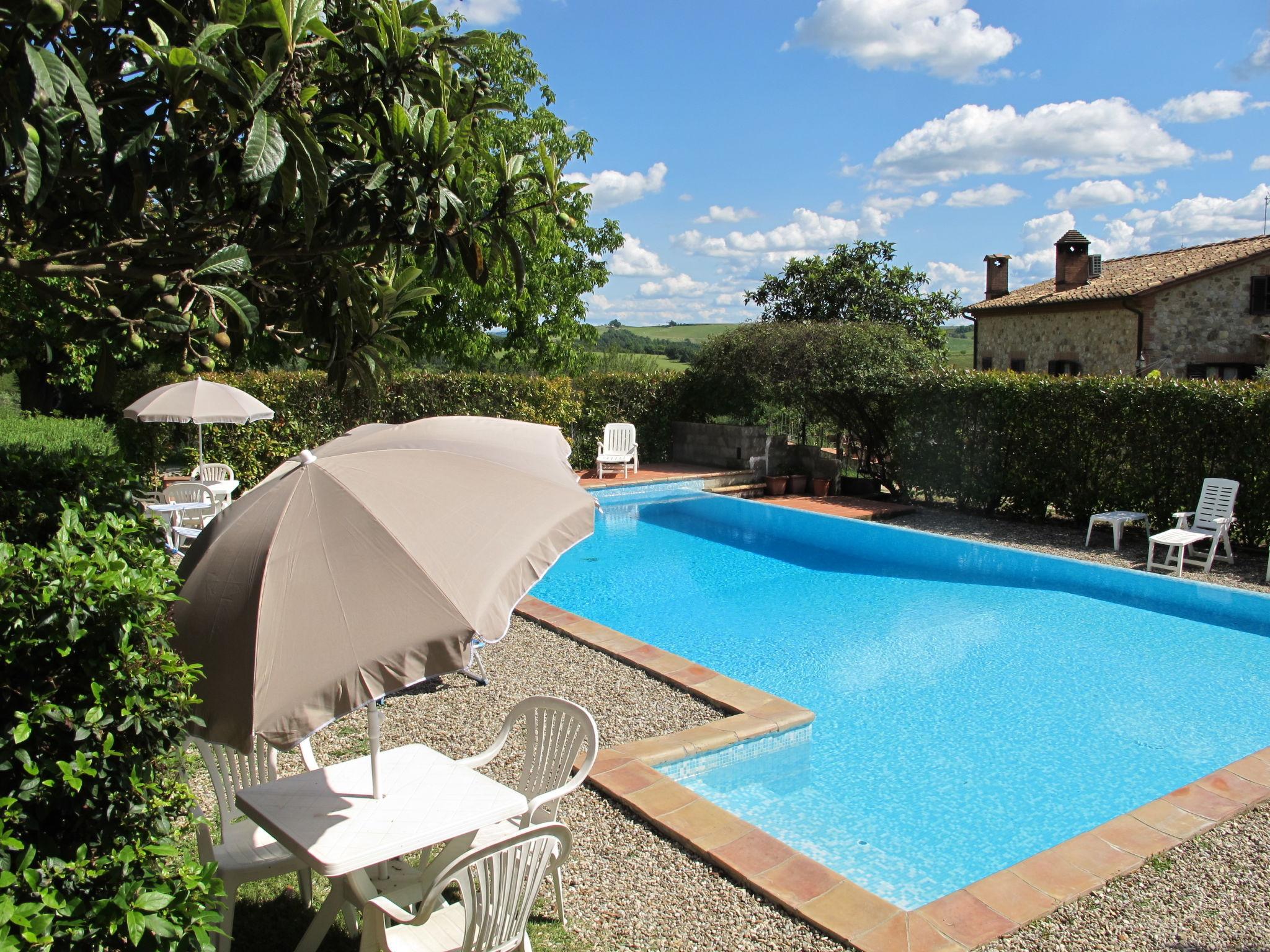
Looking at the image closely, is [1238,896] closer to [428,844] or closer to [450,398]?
[428,844]

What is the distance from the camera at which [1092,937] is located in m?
3.61

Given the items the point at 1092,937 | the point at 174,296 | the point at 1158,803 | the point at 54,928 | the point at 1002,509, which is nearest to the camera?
the point at 54,928

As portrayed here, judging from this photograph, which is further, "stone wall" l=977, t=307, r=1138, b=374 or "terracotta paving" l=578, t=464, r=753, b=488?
"stone wall" l=977, t=307, r=1138, b=374

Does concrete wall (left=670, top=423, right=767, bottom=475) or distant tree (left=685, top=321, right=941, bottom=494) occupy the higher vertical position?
distant tree (left=685, top=321, right=941, bottom=494)

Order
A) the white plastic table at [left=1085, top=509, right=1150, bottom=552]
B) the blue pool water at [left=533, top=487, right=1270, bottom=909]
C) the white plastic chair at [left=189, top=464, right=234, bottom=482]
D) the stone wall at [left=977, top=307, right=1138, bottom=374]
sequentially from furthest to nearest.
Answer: the stone wall at [left=977, top=307, right=1138, bottom=374], the white plastic chair at [left=189, top=464, right=234, bottom=482], the white plastic table at [left=1085, top=509, right=1150, bottom=552], the blue pool water at [left=533, top=487, right=1270, bottom=909]

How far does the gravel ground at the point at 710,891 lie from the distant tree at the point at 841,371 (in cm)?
1107

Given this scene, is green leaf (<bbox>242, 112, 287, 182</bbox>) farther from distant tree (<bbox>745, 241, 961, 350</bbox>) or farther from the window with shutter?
distant tree (<bbox>745, 241, 961, 350</bbox>)

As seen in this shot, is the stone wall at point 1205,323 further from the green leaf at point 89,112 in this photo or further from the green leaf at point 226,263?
the green leaf at point 89,112

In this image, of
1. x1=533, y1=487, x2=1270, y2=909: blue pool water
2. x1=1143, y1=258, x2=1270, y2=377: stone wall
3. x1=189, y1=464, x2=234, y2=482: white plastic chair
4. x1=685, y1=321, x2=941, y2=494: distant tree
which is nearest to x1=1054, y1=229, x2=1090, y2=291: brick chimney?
x1=1143, y1=258, x2=1270, y2=377: stone wall

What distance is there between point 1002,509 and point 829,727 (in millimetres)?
9196

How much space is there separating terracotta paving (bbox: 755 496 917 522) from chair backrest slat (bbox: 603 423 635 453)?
3.26 m

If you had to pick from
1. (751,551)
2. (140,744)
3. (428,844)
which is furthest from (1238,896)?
(751,551)

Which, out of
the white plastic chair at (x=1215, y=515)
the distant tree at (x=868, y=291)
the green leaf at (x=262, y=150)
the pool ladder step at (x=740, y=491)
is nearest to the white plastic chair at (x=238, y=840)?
the green leaf at (x=262, y=150)

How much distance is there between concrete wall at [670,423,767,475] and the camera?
1850 cm
